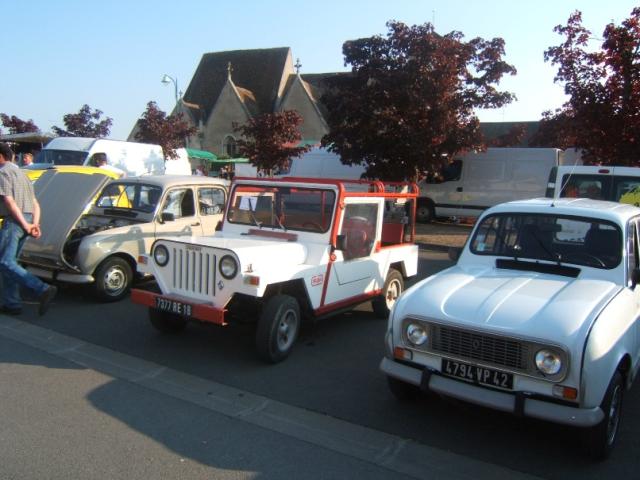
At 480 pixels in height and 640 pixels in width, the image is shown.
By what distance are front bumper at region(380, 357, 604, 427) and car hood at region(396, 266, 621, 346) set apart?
15.9 inches


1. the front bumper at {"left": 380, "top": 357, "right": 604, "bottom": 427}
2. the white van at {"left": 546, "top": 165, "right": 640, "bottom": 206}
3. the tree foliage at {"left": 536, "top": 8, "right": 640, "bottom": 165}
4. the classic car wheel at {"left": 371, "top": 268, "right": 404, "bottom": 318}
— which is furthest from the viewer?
the tree foliage at {"left": 536, "top": 8, "right": 640, "bottom": 165}

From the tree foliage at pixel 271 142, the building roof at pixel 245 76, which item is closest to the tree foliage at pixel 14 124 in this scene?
the building roof at pixel 245 76

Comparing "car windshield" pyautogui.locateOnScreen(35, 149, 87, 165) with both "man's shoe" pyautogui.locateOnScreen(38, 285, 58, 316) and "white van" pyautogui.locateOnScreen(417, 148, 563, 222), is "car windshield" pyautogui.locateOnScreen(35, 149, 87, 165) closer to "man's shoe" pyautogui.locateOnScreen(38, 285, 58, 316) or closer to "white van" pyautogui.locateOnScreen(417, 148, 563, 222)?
"white van" pyautogui.locateOnScreen(417, 148, 563, 222)

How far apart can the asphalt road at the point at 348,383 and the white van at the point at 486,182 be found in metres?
12.3

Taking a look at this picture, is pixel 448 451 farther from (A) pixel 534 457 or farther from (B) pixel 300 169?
A: (B) pixel 300 169

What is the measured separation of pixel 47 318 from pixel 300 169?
1568cm

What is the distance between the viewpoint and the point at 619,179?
9.12m

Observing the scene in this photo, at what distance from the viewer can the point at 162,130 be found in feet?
87.2

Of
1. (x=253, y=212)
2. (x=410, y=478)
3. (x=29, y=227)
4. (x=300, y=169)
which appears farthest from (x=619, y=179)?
(x=300, y=169)

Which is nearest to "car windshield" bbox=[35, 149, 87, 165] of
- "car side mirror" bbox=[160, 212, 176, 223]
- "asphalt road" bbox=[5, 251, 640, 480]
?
"car side mirror" bbox=[160, 212, 176, 223]

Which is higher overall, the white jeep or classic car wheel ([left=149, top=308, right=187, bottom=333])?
the white jeep

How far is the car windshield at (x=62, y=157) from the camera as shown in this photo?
57.4 ft

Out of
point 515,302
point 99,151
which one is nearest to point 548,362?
point 515,302

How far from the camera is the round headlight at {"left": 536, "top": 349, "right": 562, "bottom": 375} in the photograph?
3369 millimetres
